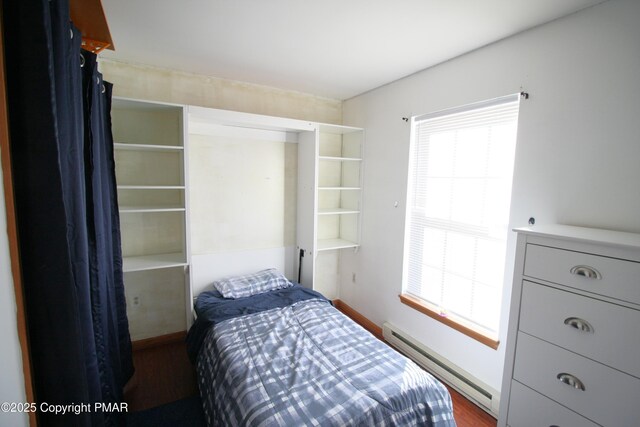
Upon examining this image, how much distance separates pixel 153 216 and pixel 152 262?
46 cm

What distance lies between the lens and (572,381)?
1209 millimetres

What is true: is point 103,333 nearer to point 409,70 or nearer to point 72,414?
point 72,414

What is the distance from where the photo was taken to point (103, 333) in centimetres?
142

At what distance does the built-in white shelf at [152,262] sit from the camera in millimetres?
2162

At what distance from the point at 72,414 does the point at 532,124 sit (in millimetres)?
2482

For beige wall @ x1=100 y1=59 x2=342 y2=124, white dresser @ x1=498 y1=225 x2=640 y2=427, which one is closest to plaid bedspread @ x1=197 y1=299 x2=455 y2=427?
white dresser @ x1=498 y1=225 x2=640 y2=427

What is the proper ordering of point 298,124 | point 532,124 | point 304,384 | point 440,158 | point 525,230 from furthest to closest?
point 298,124 → point 440,158 → point 532,124 → point 304,384 → point 525,230

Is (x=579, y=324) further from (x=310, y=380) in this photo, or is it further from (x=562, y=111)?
(x=310, y=380)

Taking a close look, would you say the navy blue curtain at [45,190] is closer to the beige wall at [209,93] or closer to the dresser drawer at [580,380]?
the beige wall at [209,93]

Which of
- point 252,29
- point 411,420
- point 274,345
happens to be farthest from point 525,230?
point 252,29

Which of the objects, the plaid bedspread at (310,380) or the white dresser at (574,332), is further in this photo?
the plaid bedspread at (310,380)

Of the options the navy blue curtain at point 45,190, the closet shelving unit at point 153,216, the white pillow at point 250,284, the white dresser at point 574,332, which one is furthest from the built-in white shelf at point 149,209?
the white dresser at point 574,332

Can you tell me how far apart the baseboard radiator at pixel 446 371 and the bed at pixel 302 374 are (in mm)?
633

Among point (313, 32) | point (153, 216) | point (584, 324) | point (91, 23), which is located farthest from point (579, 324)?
point (153, 216)
